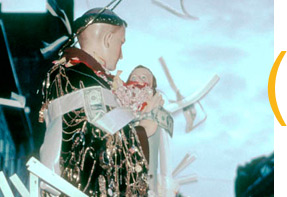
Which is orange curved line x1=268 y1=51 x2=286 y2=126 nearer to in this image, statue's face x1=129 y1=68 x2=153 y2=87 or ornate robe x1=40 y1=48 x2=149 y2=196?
statue's face x1=129 y1=68 x2=153 y2=87

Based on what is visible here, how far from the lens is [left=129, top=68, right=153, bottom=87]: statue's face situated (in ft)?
8.09

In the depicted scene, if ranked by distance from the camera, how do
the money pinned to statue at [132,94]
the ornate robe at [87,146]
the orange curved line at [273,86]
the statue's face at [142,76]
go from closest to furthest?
the ornate robe at [87,146] → the money pinned to statue at [132,94] → the statue's face at [142,76] → the orange curved line at [273,86]

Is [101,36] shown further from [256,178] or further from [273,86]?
[256,178]

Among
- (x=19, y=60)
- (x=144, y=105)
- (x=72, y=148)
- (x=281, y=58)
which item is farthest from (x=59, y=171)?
(x=19, y=60)

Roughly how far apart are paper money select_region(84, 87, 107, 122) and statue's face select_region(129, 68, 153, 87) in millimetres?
348

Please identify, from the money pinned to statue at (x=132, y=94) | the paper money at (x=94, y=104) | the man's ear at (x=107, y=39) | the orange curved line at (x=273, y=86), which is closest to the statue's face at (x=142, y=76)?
the money pinned to statue at (x=132, y=94)

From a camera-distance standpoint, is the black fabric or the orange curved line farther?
the black fabric

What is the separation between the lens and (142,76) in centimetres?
248

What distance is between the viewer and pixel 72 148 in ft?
6.81

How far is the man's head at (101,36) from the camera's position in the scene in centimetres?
230

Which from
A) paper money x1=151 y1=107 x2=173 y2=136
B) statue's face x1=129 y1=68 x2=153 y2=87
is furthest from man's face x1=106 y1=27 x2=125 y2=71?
paper money x1=151 y1=107 x2=173 y2=136

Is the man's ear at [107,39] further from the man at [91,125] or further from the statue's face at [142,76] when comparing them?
the statue's face at [142,76]

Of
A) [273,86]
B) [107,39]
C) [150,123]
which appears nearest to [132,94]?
[150,123]

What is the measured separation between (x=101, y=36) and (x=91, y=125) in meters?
0.43
